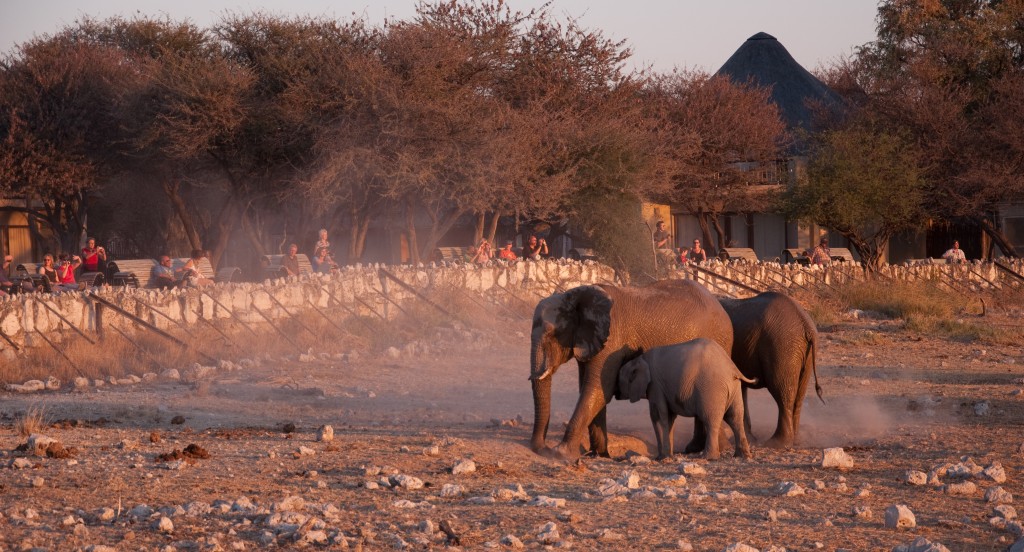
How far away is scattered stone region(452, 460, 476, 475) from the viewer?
9.02 metres

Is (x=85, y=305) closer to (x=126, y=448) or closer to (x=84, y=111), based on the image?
(x=126, y=448)

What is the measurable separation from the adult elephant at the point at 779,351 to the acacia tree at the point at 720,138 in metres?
32.0

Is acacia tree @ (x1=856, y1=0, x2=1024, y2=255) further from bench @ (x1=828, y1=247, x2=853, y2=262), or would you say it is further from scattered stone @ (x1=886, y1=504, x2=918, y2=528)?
scattered stone @ (x1=886, y1=504, x2=918, y2=528)

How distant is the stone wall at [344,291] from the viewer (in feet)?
55.0

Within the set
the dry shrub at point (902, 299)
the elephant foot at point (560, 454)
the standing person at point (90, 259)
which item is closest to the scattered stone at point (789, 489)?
the elephant foot at point (560, 454)

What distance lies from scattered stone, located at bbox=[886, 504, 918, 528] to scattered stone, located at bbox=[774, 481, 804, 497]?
3.24 ft

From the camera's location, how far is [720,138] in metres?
44.9

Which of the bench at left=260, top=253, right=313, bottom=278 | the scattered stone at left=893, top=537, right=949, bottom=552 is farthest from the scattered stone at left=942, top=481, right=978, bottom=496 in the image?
the bench at left=260, top=253, right=313, bottom=278

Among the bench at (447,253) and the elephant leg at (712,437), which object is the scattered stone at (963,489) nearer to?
the elephant leg at (712,437)

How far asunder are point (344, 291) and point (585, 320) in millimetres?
10699

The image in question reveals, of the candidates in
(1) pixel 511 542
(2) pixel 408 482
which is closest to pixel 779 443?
(2) pixel 408 482

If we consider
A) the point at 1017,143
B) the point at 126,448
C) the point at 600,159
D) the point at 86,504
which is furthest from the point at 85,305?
the point at 1017,143

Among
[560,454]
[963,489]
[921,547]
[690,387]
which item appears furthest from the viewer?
[560,454]

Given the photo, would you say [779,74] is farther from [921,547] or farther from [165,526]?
[165,526]
